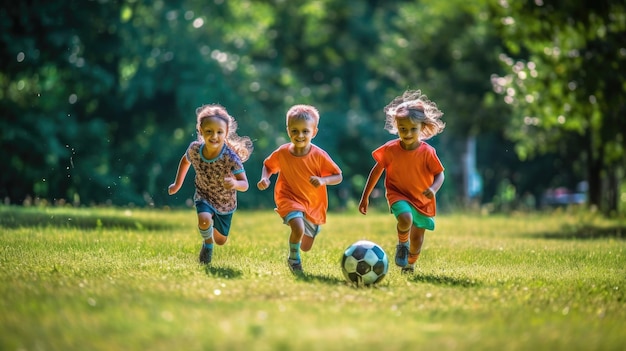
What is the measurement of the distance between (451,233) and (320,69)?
27414 millimetres

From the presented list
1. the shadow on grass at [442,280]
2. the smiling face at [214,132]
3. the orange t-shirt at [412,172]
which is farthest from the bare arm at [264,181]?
the shadow on grass at [442,280]

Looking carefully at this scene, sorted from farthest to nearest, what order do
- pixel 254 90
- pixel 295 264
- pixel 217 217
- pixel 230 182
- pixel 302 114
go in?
pixel 254 90 < pixel 217 217 < pixel 302 114 < pixel 230 182 < pixel 295 264

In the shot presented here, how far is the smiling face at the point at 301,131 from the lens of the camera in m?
10.4

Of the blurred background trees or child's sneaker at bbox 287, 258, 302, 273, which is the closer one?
child's sneaker at bbox 287, 258, 302, 273

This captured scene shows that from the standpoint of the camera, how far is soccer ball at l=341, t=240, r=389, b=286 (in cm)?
897

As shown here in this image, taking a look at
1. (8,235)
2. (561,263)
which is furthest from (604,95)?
(8,235)

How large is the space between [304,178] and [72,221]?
18.5 feet

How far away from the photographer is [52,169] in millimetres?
25859

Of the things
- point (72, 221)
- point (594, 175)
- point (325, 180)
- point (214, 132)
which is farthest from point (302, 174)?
point (594, 175)

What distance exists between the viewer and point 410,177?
35.1 feet

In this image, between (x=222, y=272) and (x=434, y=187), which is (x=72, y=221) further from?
(x=434, y=187)

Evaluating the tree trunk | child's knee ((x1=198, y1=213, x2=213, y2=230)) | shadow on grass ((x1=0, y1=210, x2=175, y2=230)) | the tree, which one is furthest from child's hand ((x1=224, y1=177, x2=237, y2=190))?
the tree trunk

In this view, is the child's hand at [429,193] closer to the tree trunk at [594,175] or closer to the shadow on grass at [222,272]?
the shadow on grass at [222,272]

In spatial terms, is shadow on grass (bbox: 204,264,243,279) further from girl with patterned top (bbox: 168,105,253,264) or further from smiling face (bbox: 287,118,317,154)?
smiling face (bbox: 287,118,317,154)
